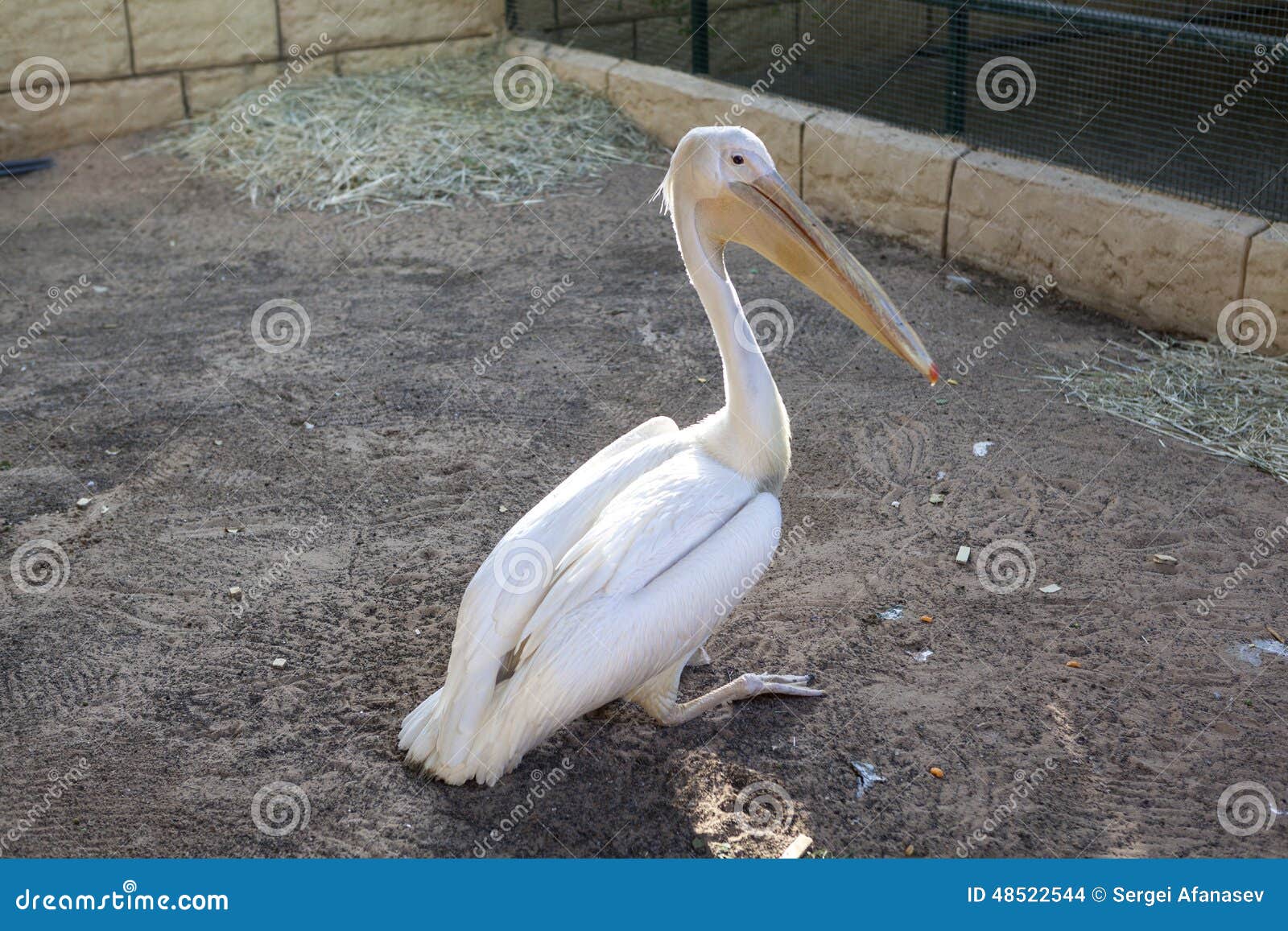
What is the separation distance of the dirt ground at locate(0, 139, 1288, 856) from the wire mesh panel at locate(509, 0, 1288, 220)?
1.10 m

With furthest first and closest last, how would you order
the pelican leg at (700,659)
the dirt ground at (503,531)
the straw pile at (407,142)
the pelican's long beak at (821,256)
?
1. the straw pile at (407,142)
2. the pelican leg at (700,659)
3. the pelican's long beak at (821,256)
4. the dirt ground at (503,531)

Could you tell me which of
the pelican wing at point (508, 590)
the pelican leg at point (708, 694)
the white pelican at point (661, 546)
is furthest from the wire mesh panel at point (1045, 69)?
the pelican wing at point (508, 590)

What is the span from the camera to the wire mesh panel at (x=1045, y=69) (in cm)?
696

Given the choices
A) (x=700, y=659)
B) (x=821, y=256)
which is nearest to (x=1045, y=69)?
(x=821, y=256)

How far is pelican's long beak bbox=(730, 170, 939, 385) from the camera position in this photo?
401 cm

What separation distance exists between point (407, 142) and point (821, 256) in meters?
5.87

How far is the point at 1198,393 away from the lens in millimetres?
5910

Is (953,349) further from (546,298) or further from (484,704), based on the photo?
(484,704)

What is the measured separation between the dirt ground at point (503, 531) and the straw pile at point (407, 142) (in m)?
1.06

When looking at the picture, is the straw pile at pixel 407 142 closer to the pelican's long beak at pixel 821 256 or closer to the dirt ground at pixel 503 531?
the dirt ground at pixel 503 531

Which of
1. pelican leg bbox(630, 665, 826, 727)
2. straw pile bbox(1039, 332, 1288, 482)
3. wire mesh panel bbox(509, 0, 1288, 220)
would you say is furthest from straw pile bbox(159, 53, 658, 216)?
pelican leg bbox(630, 665, 826, 727)

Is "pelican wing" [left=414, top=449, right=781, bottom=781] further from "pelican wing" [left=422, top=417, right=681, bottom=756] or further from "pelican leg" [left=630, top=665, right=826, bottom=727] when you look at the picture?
"pelican leg" [left=630, top=665, right=826, bottom=727]

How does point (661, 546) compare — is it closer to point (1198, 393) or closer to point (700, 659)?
point (700, 659)

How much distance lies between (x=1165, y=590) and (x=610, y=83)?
6427 millimetres
